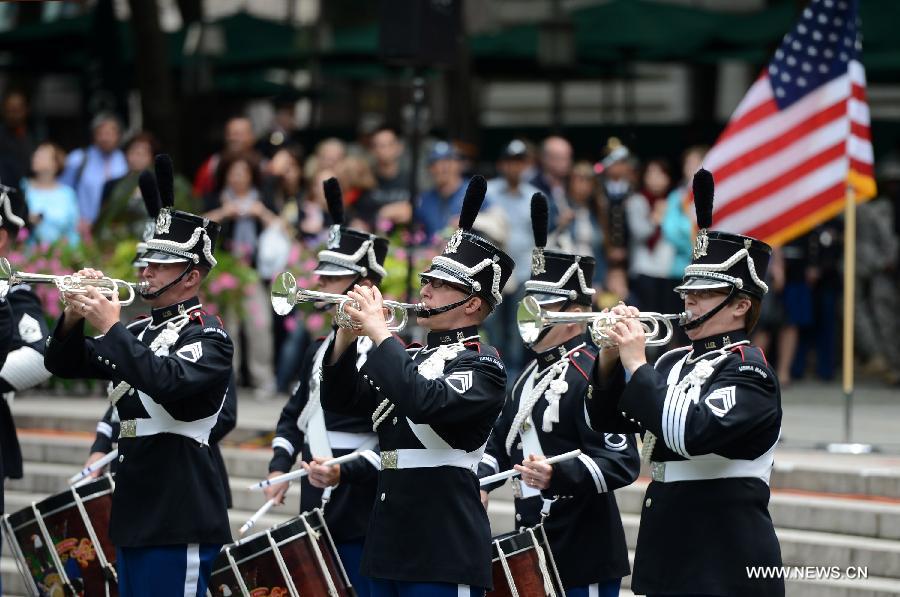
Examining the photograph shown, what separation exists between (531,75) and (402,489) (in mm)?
14490

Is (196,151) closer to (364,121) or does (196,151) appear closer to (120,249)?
→ (364,121)

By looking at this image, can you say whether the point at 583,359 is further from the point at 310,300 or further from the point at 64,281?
the point at 64,281

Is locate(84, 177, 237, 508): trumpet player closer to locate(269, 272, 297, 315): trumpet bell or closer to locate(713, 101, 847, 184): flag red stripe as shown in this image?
locate(269, 272, 297, 315): trumpet bell

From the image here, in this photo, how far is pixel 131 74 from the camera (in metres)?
20.7

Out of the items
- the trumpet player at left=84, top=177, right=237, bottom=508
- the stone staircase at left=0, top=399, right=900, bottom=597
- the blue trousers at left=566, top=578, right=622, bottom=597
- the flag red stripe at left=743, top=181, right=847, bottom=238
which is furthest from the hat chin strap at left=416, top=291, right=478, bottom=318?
the flag red stripe at left=743, top=181, right=847, bottom=238

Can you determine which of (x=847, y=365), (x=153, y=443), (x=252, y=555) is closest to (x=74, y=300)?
(x=153, y=443)

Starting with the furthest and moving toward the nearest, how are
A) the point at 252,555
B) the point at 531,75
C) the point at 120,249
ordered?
1. the point at 531,75
2. the point at 120,249
3. the point at 252,555

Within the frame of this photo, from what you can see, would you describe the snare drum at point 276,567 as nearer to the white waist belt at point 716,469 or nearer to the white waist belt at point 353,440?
the white waist belt at point 353,440

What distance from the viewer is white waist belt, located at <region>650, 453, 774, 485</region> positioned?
266 inches

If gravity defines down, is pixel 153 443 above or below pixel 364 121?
below

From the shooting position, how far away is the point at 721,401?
656 cm

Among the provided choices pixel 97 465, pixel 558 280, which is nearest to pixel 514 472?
pixel 558 280

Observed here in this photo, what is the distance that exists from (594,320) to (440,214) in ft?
23.8

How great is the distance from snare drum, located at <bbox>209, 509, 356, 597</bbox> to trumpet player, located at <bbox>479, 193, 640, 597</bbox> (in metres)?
0.84
